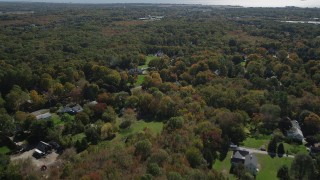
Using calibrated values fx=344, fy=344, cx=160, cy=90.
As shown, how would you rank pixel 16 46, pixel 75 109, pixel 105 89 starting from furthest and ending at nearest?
1. pixel 16 46
2. pixel 105 89
3. pixel 75 109

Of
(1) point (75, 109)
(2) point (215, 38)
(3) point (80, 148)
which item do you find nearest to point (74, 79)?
(1) point (75, 109)

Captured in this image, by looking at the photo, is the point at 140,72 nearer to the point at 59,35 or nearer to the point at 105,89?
the point at 105,89

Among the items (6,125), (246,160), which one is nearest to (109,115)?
(6,125)

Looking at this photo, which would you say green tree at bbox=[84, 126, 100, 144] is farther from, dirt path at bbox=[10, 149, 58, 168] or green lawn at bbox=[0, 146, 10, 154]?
green lawn at bbox=[0, 146, 10, 154]

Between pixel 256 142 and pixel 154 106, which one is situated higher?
pixel 154 106

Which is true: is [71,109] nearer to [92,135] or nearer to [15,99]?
[15,99]

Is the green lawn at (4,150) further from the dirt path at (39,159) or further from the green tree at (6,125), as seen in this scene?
the green tree at (6,125)

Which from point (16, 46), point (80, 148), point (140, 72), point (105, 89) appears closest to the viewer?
point (80, 148)

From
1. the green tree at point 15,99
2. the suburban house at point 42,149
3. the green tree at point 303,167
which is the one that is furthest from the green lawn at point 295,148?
the green tree at point 15,99
